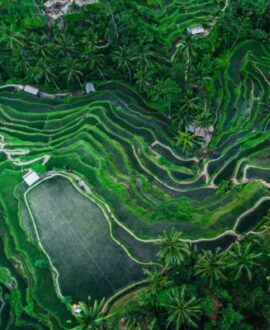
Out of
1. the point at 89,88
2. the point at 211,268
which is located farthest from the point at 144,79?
the point at 211,268

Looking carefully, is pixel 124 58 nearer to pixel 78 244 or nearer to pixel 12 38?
pixel 12 38

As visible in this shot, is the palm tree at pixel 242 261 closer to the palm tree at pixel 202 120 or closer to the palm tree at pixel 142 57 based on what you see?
the palm tree at pixel 202 120

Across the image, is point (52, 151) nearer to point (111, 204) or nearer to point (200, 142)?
point (111, 204)

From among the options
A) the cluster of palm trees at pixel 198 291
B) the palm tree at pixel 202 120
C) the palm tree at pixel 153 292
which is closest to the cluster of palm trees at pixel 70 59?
the palm tree at pixel 202 120

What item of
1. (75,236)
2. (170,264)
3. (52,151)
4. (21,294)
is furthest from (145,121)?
(21,294)

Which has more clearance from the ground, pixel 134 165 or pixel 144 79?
pixel 144 79

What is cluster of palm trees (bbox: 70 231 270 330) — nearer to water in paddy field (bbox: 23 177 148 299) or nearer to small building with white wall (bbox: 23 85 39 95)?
water in paddy field (bbox: 23 177 148 299)
